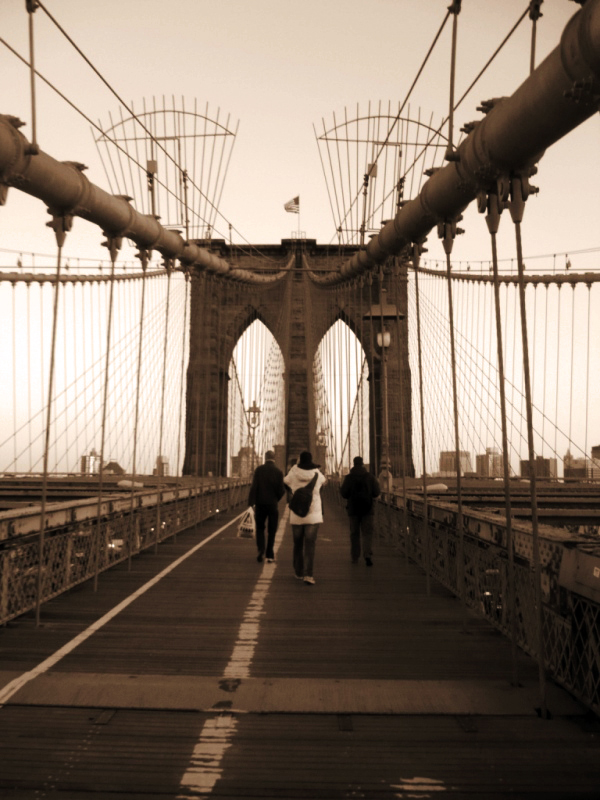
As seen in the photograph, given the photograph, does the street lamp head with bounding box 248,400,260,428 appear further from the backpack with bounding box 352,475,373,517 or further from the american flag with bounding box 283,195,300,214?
the backpack with bounding box 352,475,373,517

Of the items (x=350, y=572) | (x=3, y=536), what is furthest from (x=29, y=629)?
(x=350, y=572)

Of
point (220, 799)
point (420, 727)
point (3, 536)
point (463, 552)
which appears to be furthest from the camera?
point (463, 552)

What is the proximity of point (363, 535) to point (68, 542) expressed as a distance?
330cm

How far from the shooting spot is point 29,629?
567cm

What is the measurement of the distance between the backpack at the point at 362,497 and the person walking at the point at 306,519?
1016mm

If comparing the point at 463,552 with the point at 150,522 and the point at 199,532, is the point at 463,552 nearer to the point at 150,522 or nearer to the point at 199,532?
the point at 150,522

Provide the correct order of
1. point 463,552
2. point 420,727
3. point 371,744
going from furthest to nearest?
point 463,552, point 420,727, point 371,744

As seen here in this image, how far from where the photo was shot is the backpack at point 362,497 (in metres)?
9.15

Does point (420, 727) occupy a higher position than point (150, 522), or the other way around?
point (150, 522)

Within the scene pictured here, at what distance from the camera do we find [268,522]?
9.38 metres

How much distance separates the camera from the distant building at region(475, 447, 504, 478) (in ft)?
72.9

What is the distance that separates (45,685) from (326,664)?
4.84 feet

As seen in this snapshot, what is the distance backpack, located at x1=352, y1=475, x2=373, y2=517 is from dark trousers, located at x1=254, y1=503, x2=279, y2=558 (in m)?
0.83

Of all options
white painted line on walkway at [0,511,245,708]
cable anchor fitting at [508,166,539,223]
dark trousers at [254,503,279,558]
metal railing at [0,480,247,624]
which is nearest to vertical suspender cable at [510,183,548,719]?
cable anchor fitting at [508,166,539,223]
